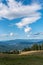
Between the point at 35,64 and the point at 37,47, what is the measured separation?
96.1 m


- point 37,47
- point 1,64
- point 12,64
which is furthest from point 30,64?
point 37,47

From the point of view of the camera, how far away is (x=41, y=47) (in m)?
140

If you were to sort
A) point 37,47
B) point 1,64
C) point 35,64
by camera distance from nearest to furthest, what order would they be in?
1. point 1,64
2. point 35,64
3. point 37,47

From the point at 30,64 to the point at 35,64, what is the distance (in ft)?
3.73

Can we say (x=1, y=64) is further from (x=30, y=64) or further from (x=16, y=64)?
(x=30, y=64)

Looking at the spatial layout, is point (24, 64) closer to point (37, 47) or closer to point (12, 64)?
point (12, 64)

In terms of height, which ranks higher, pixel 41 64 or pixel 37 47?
pixel 37 47

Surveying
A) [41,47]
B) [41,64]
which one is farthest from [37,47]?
[41,64]

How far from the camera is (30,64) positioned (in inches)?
1602

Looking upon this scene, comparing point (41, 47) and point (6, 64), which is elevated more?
point (41, 47)

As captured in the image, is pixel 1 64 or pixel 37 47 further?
pixel 37 47

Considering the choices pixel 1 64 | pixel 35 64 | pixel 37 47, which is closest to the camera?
pixel 1 64

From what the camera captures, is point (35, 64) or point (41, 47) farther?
point (41, 47)

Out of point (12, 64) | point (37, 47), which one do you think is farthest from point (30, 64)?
point (37, 47)
